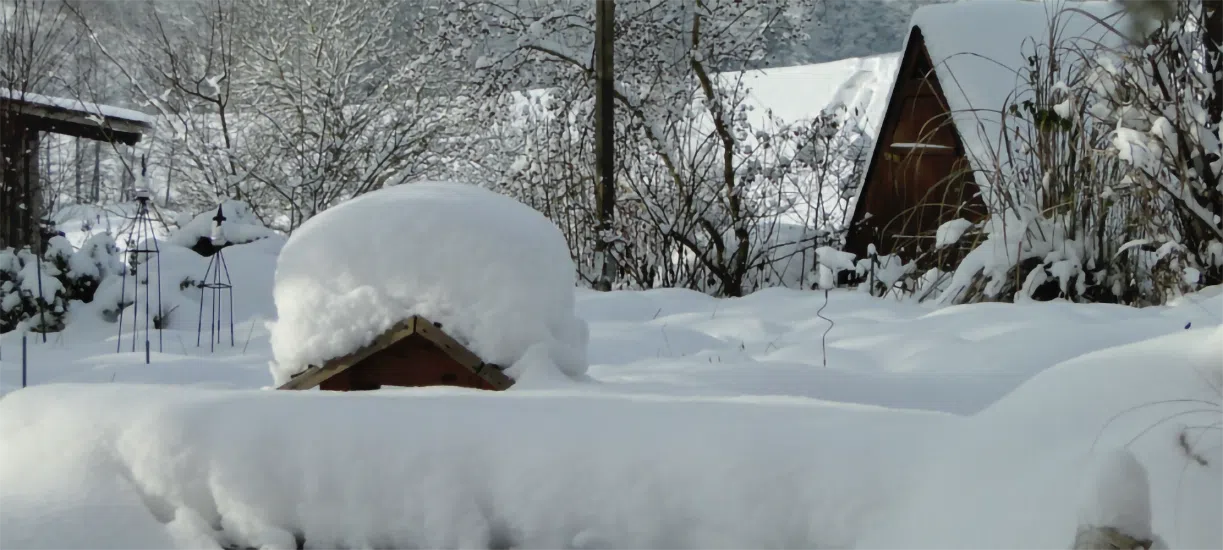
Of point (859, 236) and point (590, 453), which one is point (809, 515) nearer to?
point (590, 453)

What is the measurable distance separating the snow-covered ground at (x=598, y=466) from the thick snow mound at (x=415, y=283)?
0.81m

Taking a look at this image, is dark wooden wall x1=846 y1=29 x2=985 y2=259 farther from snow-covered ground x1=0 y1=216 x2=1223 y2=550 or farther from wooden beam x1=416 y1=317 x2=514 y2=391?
snow-covered ground x1=0 y1=216 x2=1223 y2=550

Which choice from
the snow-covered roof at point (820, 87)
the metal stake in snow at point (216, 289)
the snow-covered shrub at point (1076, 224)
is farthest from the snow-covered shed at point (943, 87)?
the snow-covered roof at point (820, 87)

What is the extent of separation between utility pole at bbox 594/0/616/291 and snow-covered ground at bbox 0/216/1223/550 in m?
5.19

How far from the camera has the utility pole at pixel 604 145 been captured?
21.6 ft

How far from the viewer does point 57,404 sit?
51.4 inches

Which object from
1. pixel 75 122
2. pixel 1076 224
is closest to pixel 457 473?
pixel 1076 224

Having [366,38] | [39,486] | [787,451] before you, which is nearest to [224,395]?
[39,486]

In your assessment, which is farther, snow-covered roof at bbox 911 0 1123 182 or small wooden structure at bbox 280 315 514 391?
snow-covered roof at bbox 911 0 1123 182

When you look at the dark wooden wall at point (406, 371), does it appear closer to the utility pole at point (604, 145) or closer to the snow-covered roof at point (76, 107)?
the utility pole at point (604, 145)

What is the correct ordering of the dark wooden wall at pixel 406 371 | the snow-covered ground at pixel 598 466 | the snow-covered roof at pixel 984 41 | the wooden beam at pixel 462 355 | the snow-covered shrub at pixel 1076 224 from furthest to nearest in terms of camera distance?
1. the snow-covered roof at pixel 984 41
2. the snow-covered shrub at pixel 1076 224
3. the dark wooden wall at pixel 406 371
4. the wooden beam at pixel 462 355
5. the snow-covered ground at pixel 598 466

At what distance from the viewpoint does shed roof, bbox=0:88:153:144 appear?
25.9 ft

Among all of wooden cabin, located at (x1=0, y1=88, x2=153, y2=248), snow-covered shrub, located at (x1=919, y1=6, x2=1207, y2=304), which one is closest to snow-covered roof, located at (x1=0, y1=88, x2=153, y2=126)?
wooden cabin, located at (x1=0, y1=88, x2=153, y2=248)

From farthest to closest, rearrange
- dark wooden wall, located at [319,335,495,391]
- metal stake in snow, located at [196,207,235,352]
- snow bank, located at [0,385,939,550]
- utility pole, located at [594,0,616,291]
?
utility pole, located at [594,0,616,291]
metal stake in snow, located at [196,207,235,352]
dark wooden wall, located at [319,335,495,391]
snow bank, located at [0,385,939,550]
